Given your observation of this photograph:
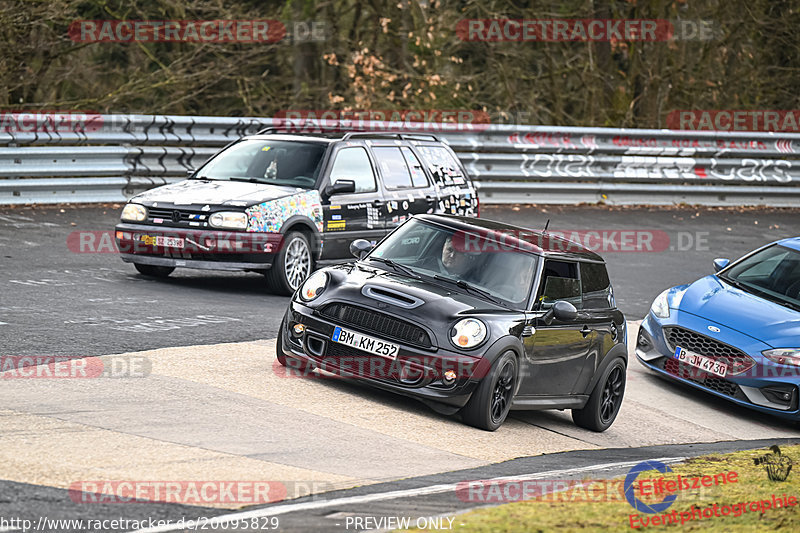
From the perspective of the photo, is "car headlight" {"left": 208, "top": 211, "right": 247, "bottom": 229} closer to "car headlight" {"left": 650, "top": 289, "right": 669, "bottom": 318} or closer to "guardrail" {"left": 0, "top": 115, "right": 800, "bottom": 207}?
"guardrail" {"left": 0, "top": 115, "right": 800, "bottom": 207}

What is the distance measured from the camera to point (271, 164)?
13.3 m

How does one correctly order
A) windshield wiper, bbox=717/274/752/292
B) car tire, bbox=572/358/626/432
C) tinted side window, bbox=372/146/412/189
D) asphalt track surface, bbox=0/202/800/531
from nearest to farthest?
asphalt track surface, bbox=0/202/800/531 < car tire, bbox=572/358/626/432 < windshield wiper, bbox=717/274/752/292 < tinted side window, bbox=372/146/412/189

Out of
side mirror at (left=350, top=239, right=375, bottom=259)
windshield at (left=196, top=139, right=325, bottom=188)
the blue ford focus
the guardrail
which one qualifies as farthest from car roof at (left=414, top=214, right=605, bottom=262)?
the guardrail

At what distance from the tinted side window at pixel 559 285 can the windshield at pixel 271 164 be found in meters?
4.34

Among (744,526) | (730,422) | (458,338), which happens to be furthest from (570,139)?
Answer: (744,526)

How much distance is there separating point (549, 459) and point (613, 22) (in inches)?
837

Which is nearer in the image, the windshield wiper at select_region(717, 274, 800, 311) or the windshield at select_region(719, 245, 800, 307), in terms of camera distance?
the windshield wiper at select_region(717, 274, 800, 311)

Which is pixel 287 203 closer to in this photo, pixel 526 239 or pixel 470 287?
pixel 526 239

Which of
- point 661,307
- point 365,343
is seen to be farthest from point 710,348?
point 365,343

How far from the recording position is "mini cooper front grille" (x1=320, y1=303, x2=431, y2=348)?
834 cm

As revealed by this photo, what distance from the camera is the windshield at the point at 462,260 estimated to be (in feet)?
29.7

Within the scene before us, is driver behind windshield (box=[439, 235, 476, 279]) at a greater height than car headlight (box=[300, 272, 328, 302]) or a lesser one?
greater

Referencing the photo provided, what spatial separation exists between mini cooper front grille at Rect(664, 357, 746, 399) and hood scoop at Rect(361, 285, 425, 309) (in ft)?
11.9

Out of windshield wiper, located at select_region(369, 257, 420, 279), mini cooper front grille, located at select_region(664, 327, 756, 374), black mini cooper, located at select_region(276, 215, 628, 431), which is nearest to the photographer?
black mini cooper, located at select_region(276, 215, 628, 431)
